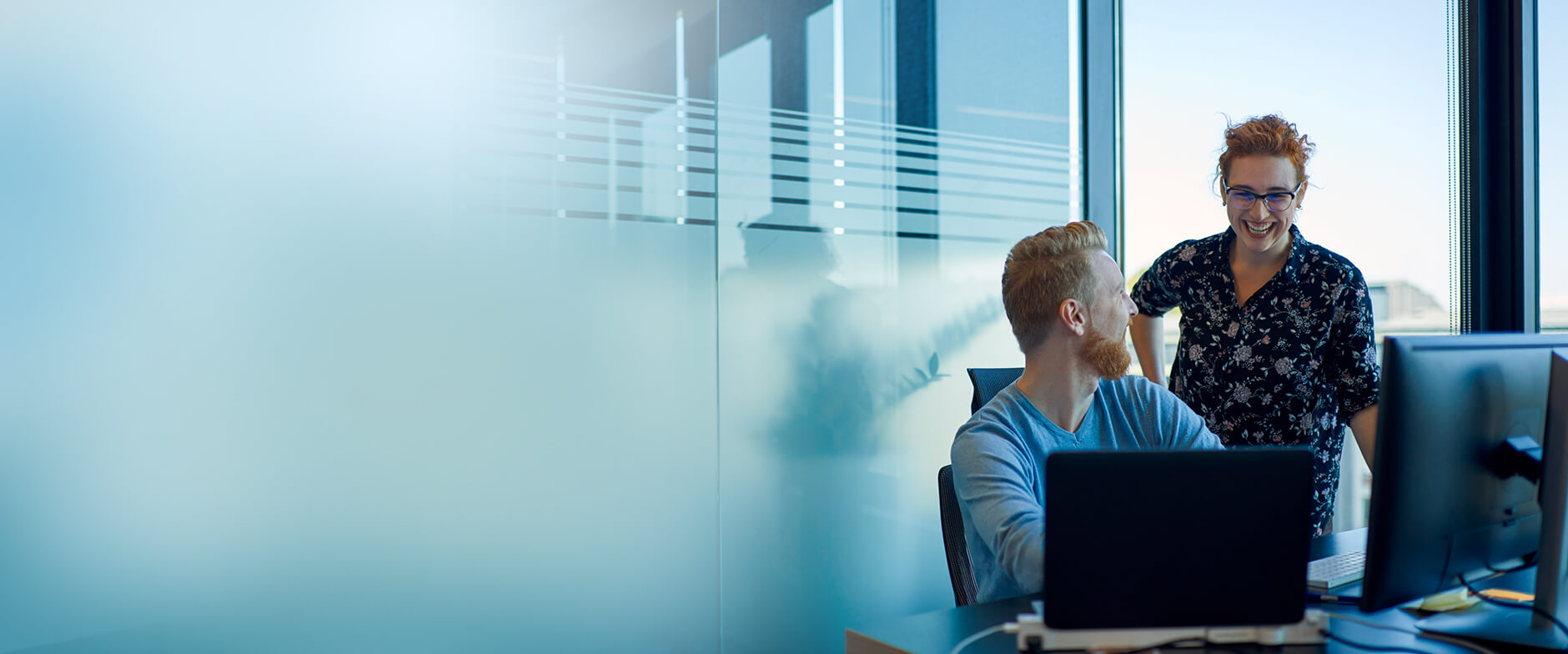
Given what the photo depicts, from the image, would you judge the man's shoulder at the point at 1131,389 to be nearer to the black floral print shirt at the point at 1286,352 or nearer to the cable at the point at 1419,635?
the cable at the point at 1419,635

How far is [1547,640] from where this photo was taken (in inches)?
46.7

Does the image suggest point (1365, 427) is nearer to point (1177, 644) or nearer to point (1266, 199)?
point (1266, 199)

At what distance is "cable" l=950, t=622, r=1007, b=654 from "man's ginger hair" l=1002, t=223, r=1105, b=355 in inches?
22.2

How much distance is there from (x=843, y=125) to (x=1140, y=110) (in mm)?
1236

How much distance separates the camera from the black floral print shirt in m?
2.32

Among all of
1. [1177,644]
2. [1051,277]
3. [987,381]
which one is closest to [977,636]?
[1177,644]

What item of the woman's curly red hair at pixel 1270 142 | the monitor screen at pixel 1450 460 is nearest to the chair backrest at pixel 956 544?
the monitor screen at pixel 1450 460

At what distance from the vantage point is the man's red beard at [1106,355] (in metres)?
1.63

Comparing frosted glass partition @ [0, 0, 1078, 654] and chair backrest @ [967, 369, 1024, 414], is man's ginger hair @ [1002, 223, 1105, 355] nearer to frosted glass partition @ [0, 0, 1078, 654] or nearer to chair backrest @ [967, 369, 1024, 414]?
chair backrest @ [967, 369, 1024, 414]

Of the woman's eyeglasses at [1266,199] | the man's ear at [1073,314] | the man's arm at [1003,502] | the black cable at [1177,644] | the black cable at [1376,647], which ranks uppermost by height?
the woman's eyeglasses at [1266,199]

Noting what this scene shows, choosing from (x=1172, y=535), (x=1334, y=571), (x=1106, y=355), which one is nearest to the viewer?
(x=1172, y=535)

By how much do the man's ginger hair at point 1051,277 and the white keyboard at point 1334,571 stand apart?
52cm

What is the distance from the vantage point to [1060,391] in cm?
167

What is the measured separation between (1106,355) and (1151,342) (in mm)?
1291
